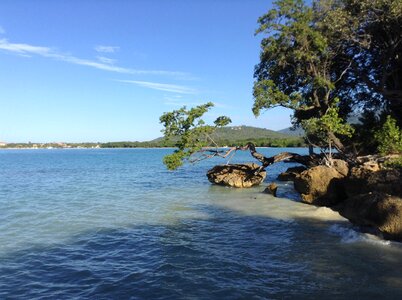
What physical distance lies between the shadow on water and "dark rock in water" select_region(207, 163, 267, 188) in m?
16.3

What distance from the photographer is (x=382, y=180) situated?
58.9ft

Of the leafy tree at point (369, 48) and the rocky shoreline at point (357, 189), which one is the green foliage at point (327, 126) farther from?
the leafy tree at point (369, 48)

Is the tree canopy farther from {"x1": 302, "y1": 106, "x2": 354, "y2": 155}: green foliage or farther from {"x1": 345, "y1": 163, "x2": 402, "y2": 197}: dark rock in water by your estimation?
{"x1": 345, "y1": 163, "x2": 402, "y2": 197}: dark rock in water

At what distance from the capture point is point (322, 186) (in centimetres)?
2191

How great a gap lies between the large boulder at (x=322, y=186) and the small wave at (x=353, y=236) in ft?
19.9

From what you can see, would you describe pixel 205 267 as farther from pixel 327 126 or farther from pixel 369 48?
pixel 369 48

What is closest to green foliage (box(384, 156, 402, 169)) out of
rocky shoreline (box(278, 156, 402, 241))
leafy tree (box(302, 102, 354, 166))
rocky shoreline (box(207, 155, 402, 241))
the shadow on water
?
rocky shoreline (box(207, 155, 402, 241))

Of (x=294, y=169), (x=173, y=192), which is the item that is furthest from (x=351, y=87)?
(x=173, y=192)

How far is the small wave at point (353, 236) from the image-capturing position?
43.8ft

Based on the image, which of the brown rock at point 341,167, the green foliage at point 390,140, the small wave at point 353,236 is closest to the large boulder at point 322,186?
the brown rock at point 341,167

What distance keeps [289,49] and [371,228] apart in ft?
62.7

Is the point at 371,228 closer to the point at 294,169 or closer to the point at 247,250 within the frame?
the point at 247,250

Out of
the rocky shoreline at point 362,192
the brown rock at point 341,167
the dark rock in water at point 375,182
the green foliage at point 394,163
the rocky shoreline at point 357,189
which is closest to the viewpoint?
the rocky shoreline at point 362,192

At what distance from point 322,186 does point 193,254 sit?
12.0m
